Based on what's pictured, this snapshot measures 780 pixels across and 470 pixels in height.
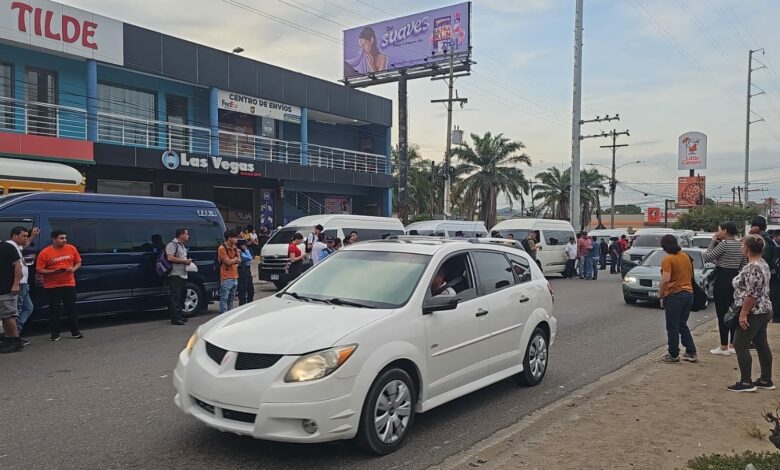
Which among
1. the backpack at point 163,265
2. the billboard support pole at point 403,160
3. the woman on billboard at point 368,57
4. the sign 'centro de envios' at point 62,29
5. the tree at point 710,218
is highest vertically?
the woman on billboard at point 368,57

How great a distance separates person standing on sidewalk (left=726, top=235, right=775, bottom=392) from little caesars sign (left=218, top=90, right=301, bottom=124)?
21.9 metres

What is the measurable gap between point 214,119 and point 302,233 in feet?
29.2

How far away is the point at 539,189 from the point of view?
186 feet

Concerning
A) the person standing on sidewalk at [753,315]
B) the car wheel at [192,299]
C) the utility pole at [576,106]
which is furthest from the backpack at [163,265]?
the utility pole at [576,106]

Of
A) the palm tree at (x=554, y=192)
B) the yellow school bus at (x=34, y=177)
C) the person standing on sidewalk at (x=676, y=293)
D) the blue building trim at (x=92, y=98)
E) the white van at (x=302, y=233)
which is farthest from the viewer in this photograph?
the palm tree at (x=554, y=192)

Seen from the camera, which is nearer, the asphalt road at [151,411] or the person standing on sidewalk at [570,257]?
the asphalt road at [151,411]

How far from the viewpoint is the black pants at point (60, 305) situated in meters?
8.99

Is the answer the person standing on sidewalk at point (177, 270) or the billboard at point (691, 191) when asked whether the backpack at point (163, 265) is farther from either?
the billboard at point (691, 191)

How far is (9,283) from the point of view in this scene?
26.8 ft

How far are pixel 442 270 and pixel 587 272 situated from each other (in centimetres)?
1822

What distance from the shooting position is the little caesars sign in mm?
25172

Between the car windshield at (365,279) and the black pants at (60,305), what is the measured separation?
4.97 m

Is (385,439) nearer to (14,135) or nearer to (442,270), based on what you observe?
(442,270)

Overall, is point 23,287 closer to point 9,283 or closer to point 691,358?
point 9,283
